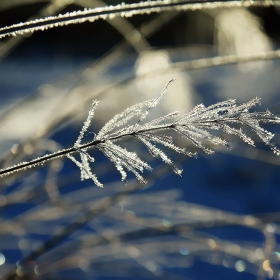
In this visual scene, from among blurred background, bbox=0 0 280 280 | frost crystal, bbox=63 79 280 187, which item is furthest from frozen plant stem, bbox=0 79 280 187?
blurred background, bbox=0 0 280 280

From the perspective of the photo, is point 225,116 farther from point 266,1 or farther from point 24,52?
point 24,52

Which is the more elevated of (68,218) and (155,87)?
(155,87)

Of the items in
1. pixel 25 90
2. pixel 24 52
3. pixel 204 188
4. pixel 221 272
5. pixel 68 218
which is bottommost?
pixel 221 272

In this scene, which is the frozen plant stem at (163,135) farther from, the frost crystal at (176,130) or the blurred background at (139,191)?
Result: the blurred background at (139,191)

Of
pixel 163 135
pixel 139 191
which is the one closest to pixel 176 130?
pixel 163 135

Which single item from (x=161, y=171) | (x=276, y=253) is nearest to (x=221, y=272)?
(x=276, y=253)

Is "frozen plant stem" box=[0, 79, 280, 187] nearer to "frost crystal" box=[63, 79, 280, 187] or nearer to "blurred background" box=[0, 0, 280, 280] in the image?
"frost crystal" box=[63, 79, 280, 187]

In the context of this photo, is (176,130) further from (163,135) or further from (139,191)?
(139,191)

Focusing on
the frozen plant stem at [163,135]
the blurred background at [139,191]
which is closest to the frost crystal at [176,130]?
the frozen plant stem at [163,135]
